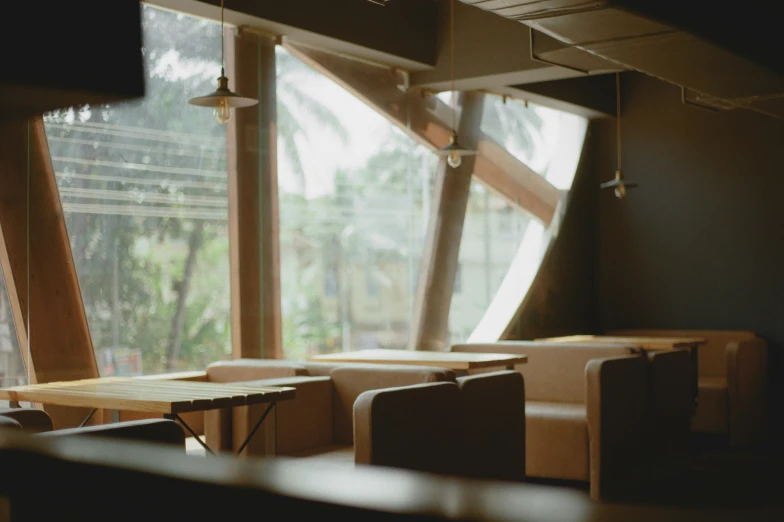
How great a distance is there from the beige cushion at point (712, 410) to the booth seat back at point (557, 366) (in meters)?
1.54

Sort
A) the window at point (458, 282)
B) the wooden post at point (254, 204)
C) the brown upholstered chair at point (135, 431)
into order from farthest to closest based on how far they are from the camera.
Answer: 1. the window at point (458, 282)
2. the wooden post at point (254, 204)
3. the brown upholstered chair at point (135, 431)

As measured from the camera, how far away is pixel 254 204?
5.60 metres

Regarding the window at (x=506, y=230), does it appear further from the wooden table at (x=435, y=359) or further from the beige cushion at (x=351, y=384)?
the beige cushion at (x=351, y=384)

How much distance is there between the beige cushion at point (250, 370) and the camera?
185 inches

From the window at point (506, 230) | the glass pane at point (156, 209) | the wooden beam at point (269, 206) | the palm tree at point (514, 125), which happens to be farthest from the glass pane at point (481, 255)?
the glass pane at point (156, 209)

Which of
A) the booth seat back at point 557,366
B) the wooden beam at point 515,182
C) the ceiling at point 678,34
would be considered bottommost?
the booth seat back at point 557,366

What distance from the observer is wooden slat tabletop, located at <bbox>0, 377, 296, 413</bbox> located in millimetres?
3287

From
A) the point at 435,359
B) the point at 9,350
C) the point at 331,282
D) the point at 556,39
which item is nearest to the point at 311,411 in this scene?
the point at 435,359

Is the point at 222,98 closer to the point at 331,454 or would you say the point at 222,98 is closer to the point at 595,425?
the point at 331,454

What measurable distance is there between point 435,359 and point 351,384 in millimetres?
979

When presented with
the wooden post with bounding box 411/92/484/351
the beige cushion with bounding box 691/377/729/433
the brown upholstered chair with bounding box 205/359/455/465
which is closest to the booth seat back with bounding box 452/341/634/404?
the wooden post with bounding box 411/92/484/351

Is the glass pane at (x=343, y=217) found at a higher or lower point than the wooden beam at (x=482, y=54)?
lower

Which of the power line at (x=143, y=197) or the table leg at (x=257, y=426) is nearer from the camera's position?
the table leg at (x=257, y=426)

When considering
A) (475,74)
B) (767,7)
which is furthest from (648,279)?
(767,7)
